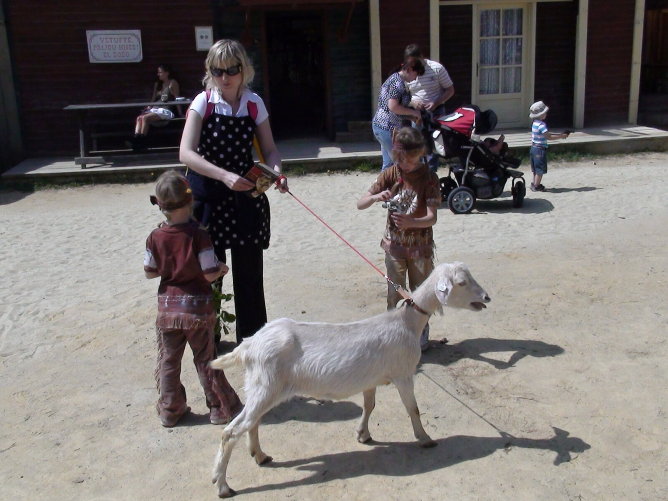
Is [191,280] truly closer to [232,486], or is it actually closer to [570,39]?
[232,486]

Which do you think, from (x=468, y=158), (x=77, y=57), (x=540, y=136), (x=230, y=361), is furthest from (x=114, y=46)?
(x=230, y=361)

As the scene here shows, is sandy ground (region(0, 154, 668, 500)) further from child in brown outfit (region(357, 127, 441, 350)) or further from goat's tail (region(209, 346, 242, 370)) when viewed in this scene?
child in brown outfit (region(357, 127, 441, 350))

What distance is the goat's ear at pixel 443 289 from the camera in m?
3.35

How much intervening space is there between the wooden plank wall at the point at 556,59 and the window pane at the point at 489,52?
0.77m

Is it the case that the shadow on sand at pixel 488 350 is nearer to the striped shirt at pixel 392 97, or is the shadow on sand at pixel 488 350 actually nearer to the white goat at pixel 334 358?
the white goat at pixel 334 358

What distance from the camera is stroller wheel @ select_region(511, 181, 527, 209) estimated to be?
8258mm

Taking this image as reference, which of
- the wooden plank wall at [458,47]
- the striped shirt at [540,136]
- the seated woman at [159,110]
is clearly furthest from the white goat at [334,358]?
the wooden plank wall at [458,47]

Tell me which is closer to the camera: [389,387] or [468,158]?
[389,387]

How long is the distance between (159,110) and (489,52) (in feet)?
20.1

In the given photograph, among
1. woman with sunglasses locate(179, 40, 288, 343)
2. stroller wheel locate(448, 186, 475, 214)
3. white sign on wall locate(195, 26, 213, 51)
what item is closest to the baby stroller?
stroller wheel locate(448, 186, 475, 214)

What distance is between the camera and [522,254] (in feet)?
21.4

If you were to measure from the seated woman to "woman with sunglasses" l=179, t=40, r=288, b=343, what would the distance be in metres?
7.72

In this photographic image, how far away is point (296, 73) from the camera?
1533 centimetres

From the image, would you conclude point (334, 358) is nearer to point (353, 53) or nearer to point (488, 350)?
point (488, 350)
